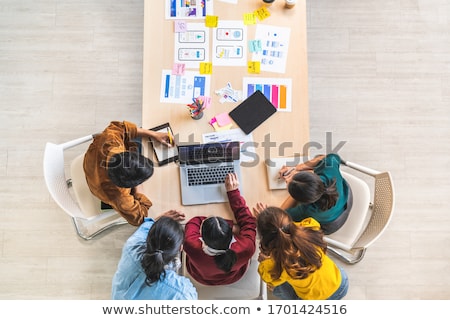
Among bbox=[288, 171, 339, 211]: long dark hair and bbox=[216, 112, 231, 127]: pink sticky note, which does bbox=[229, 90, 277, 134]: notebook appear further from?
bbox=[288, 171, 339, 211]: long dark hair

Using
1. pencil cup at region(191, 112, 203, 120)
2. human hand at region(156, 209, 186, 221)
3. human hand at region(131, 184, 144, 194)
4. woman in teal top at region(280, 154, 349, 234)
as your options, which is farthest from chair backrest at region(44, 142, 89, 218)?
woman in teal top at region(280, 154, 349, 234)

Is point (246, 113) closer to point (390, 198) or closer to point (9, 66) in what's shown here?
point (390, 198)

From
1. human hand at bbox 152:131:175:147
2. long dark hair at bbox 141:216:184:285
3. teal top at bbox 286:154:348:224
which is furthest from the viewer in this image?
human hand at bbox 152:131:175:147

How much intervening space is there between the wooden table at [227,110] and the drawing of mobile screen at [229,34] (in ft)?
0.16

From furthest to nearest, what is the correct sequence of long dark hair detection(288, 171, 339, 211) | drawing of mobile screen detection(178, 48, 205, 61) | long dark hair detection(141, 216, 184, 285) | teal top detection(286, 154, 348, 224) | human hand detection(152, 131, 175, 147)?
1. drawing of mobile screen detection(178, 48, 205, 61)
2. human hand detection(152, 131, 175, 147)
3. teal top detection(286, 154, 348, 224)
4. long dark hair detection(288, 171, 339, 211)
5. long dark hair detection(141, 216, 184, 285)

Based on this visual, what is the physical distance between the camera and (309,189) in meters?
1.64

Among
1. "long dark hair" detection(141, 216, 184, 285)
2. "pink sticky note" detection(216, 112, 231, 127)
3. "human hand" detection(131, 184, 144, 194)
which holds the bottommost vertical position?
"long dark hair" detection(141, 216, 184, 285)

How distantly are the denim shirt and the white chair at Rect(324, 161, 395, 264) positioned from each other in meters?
0.84

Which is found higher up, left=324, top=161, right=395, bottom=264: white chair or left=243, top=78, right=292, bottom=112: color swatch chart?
left=243, top=78, right=292, bottom=112: color swatch chart

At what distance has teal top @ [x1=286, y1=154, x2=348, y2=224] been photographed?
1768 millimetres

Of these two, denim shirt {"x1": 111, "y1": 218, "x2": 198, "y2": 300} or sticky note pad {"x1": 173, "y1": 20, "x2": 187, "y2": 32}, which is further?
sticky note pad {"x1": 173, "y1": 20, "x2": 187, "y2": 32}

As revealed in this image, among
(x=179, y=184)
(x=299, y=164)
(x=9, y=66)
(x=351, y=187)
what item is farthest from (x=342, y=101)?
(x=9, y=66)

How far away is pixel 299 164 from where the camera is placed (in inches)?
73.8

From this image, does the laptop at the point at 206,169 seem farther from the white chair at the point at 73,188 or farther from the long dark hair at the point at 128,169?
the white chair at the point at 73,188
